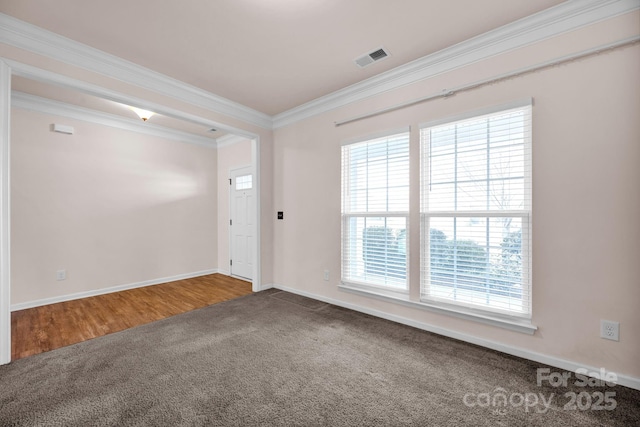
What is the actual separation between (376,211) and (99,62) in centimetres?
333

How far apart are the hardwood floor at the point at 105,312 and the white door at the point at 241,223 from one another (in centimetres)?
46

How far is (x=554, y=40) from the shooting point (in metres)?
2.18

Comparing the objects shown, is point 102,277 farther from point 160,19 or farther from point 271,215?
point 160,19

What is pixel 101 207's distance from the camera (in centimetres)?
424

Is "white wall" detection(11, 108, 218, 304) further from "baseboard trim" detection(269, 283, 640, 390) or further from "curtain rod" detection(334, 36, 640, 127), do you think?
"curtain rod" detection(334, 36, 640, 127)

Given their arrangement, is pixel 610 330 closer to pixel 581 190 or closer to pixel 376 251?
pixel 581 190

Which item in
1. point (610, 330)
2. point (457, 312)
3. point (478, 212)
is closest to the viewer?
point (610, 330)

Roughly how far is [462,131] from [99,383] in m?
3.72

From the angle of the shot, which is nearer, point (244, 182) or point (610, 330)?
point (610, 330)

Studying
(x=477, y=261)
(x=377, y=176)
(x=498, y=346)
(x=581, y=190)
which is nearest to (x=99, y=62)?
(x=377, y=176)

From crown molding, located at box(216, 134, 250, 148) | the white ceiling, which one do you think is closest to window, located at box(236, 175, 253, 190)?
crown molding, located at box(216, 134, 250, 148)

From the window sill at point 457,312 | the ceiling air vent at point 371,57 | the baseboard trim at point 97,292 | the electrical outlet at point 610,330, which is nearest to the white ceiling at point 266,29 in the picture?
the ceiling air vent at point 371,57

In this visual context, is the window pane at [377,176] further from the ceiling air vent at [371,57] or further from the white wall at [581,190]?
the ceiling air vent at [371,57]

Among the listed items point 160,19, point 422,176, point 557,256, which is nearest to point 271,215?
point 422,176
